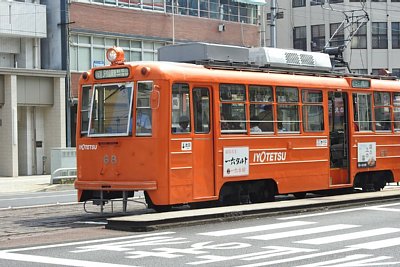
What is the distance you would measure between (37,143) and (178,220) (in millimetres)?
25360

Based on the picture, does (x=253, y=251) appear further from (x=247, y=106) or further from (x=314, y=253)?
(x=247, y=106)

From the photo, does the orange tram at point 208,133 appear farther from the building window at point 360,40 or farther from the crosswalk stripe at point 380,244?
the building window at point 360,40

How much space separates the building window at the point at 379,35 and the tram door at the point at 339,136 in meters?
47.0

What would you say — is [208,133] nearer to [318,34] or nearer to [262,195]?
[262,195]

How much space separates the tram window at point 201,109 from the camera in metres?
15.5

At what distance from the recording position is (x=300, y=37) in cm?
6594

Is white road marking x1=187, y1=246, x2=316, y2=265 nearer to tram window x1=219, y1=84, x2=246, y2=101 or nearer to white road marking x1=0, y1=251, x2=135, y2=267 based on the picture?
white road marking x1=0, y1=251, x2=135, y2=267

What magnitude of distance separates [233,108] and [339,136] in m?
4.38

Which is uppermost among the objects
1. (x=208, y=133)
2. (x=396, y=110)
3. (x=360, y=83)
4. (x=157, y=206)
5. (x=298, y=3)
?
(x=298, y=3)

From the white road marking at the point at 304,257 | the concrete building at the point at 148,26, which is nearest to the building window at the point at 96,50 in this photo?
the concrete building at the point at 148,26

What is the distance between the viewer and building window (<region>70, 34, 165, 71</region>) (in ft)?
127

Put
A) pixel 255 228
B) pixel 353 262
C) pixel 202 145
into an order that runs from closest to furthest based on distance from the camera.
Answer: pixel 353 262 → pixel 255 228 → pixel 202 145

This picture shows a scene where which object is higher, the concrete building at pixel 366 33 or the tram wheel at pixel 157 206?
the concrete building at pixel 366 33

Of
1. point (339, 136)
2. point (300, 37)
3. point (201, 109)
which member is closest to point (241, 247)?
point (201, 109)
